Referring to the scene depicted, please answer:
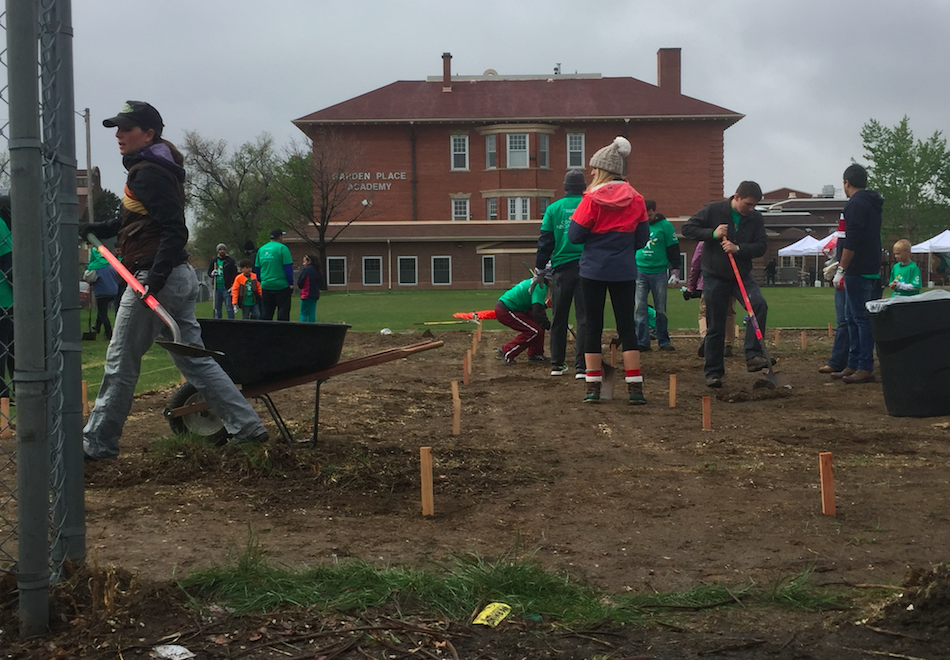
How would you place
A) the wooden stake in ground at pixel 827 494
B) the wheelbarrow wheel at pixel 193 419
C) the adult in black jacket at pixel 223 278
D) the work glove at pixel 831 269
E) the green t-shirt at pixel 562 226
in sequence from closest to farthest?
the wooden stake in ground at pixel 827 494
the wheelbarrow wheel at pixel 193 419
the green t-shirt at pixel 562 226
the work glove at pixel 831 269
the adult in black jacket at pixel 223 278

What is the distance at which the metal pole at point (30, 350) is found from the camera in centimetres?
300

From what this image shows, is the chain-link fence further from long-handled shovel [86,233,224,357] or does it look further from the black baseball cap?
the black baseball cap

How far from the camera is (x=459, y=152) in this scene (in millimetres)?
57062

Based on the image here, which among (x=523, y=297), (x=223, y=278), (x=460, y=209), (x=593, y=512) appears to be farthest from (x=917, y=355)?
(x=460, y=209)

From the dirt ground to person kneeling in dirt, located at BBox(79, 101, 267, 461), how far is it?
339 millimetres

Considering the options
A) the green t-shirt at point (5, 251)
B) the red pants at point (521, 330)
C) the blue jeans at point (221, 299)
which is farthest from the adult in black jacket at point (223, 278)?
the green t-shirt at point (5, 251)

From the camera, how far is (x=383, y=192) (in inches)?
2277

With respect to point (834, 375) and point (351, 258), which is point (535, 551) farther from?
point (351, 258)

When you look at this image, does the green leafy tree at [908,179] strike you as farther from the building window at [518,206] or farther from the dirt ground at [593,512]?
the dirt ground at [593,512]

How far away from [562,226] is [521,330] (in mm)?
2083

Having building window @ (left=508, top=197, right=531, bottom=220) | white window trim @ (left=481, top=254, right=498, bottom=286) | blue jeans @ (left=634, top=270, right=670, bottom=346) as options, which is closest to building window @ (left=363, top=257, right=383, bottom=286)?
white window trim @ (left=481, top=254, right=498, bottom=286)

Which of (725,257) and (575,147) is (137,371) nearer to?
(725,257)

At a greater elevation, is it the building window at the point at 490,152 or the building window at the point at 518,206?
the building window at the point at 490,152

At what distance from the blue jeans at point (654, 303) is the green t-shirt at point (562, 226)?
2.91m
